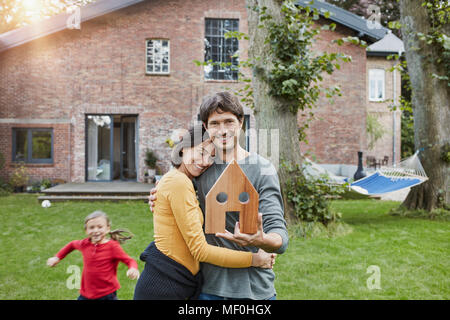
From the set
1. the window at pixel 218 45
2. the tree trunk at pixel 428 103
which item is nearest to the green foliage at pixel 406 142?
the window at pixel 218 45

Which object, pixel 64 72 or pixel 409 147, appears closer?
pixel 64 72

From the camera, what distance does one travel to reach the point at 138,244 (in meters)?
5.77

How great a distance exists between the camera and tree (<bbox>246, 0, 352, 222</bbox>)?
5.87 meters

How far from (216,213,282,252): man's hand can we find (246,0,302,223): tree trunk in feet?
15.6

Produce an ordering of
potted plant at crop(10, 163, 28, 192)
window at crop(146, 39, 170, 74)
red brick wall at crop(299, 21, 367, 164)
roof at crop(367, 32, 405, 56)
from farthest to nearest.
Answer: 1. roof at crop(367, 32, 405, 56)
2. red brick wall at crop(299, 21, 367, 164)
3. window at crop(146, 39, 170, 74)
4. potted plant at crop(10, 163, 28, 192)

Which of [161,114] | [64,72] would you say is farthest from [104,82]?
[161,114]

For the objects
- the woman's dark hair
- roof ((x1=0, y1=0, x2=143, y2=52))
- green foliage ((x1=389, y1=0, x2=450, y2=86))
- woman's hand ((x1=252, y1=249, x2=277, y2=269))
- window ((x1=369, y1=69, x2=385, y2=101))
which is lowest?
woman's hand ((x1=252, y1=249, x2=277, y2=269))

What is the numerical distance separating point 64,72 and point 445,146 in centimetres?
1211

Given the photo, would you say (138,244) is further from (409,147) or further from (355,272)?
(409,147)

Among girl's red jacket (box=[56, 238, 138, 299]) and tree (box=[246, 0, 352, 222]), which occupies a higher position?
tree (box=[246, 0, 352, 222])

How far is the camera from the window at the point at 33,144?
13695 millimetres

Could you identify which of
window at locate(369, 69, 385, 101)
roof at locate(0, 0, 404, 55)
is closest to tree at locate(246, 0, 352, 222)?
roof at locate(0, 0, 404, 55)

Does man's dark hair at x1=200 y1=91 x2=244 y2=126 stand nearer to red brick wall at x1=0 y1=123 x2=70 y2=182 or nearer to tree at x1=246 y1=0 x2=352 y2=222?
tree at x1=246 y1=0 x2=352 y2=222
